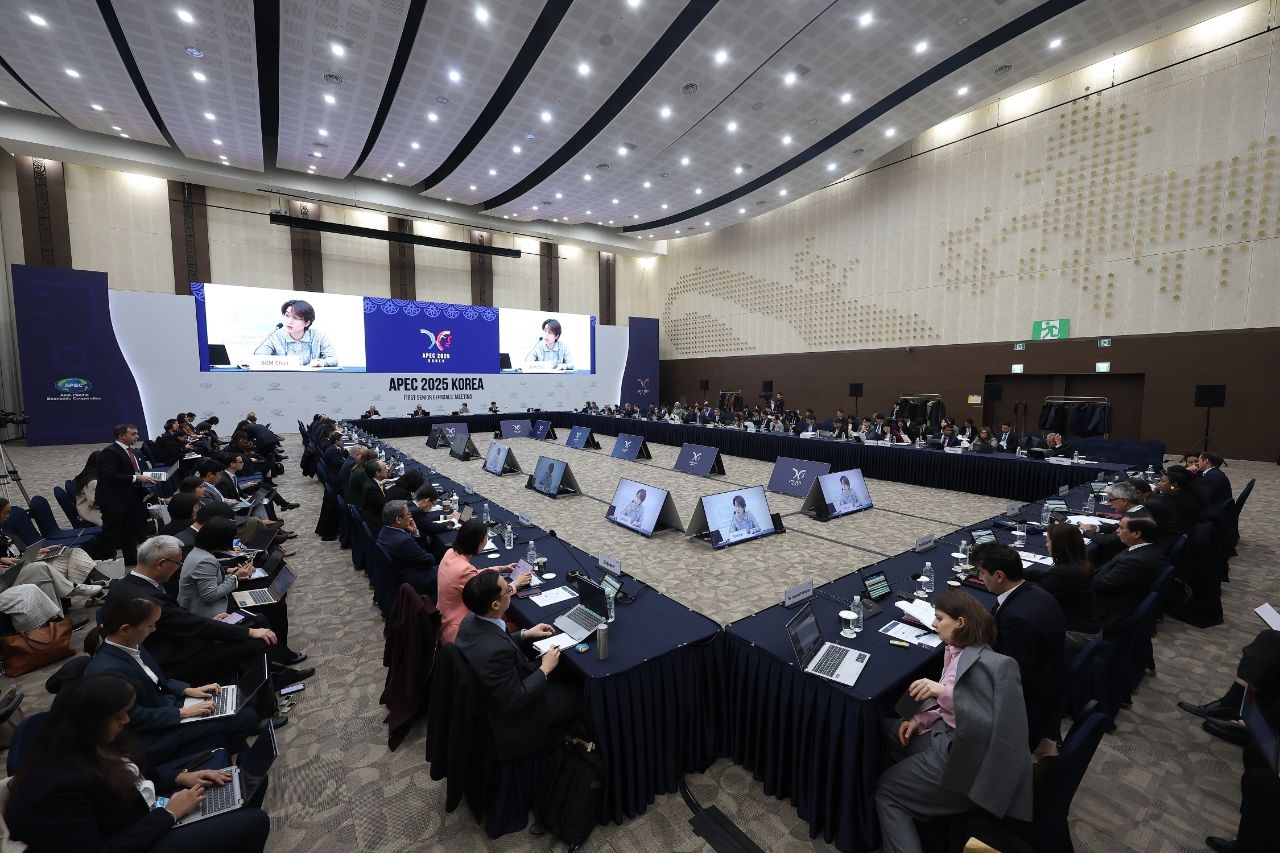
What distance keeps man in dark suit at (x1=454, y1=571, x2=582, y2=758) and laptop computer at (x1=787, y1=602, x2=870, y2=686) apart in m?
1.04

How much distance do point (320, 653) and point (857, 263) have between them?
1715 centimetres

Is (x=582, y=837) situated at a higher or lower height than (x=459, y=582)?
lower

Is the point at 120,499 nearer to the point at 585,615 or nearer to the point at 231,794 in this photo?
the point at 231,794

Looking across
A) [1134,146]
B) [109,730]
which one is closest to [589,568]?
[109,730]

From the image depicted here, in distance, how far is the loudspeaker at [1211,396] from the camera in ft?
30.3

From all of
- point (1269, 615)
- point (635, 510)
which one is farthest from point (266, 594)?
point (1269, 615)

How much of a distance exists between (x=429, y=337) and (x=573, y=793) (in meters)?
19.1

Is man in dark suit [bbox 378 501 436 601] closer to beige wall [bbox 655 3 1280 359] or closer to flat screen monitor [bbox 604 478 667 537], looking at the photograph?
flat screen monitor [bbox 604 478 667 537]

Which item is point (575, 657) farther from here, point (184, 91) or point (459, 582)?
point (184, 91)

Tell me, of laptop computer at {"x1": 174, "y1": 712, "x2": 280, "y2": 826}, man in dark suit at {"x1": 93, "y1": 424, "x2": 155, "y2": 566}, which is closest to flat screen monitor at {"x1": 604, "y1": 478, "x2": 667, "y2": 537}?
laptop computer at {"x1": 174, "y1": 712, "x2": 280, "y2": 826}

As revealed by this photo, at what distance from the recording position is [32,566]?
12.1 feet

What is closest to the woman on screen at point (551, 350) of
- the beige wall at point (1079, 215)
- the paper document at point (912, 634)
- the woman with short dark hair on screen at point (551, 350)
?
the woman with short dark hair on screen at point (551, 350)

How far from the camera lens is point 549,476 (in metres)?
8.64

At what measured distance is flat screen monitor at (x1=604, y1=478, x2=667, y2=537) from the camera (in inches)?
249
